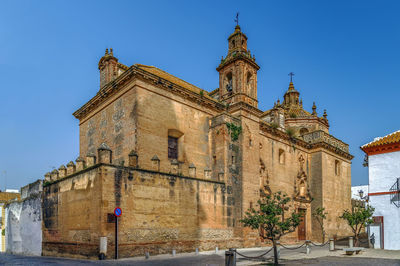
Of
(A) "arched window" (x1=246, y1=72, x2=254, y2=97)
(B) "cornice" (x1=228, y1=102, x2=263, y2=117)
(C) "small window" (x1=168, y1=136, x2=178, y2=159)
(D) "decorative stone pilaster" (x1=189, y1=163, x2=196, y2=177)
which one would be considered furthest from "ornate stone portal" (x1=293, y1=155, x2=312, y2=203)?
(D) "decorative stone pilaster" (x1=189, y1=163, x2=196, y2=177)

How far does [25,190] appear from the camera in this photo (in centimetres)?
2269

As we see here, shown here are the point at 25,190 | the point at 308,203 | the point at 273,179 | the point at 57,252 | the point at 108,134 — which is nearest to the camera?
the point at 57,252

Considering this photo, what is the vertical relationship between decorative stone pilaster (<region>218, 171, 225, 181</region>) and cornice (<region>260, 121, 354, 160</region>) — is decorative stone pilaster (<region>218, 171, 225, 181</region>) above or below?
below

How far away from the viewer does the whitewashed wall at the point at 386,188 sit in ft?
63.5

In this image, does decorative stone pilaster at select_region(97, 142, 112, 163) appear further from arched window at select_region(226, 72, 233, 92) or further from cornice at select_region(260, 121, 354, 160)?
cornice at select_region(260, 121, 354, 160)

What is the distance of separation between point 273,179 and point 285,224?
11746 millimetres

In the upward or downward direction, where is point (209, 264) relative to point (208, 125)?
downward

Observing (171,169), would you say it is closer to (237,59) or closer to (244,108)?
(244,108)

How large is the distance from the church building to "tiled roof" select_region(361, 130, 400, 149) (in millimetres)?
6503

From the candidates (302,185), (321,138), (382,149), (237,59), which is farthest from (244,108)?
(321,138)

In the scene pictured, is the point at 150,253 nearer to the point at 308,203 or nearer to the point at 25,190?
the point at 25,190

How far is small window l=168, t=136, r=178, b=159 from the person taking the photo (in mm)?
18328

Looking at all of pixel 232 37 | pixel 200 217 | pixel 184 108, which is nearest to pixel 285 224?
pixel 200 217

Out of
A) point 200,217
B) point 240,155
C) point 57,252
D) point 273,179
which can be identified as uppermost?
point 240,155
